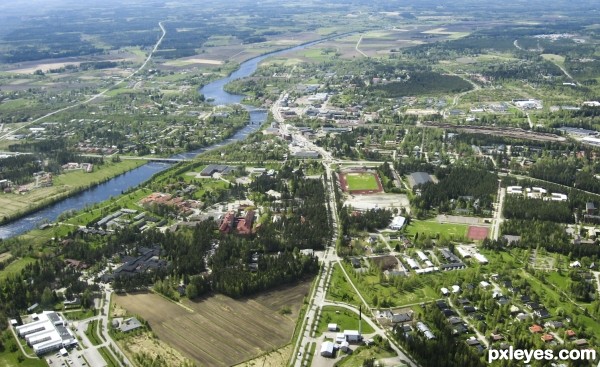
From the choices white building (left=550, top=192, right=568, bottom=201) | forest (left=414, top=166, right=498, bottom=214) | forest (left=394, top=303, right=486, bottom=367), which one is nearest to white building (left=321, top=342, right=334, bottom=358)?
forest (left=394, top=303, right=486, bottom=367)

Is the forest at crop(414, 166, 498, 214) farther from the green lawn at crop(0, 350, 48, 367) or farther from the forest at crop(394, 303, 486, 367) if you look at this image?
the green lawn at crop(0, 350, 48, 367)

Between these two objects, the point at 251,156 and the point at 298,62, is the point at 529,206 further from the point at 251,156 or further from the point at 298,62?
the point at 298,62

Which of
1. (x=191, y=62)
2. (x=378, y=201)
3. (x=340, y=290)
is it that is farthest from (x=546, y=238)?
(x=191, y=62)

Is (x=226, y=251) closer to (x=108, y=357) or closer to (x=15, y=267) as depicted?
(x=108, y=357)

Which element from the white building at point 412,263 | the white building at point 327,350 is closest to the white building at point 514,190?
the white building at point 412,263

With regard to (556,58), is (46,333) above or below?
below

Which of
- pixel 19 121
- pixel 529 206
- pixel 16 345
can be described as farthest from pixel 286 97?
pixel 16 345

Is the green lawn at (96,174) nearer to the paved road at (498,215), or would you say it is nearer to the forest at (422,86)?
the paved road at (498,215)
